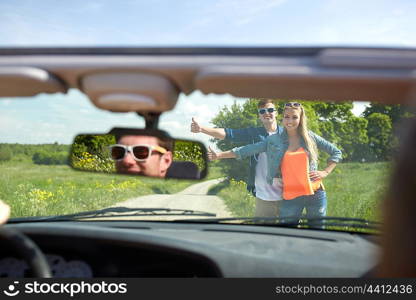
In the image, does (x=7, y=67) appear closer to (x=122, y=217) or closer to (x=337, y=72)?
(x=337, y=72)

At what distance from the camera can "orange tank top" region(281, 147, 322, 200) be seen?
177 inches

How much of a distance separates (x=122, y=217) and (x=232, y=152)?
5.46 feet

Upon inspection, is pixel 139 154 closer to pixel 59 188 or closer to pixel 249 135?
pixel 249 135

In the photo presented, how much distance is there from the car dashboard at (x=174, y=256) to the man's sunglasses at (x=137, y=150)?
74 centimetres

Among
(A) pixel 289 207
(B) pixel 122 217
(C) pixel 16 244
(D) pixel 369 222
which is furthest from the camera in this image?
(A) pixel 289 207

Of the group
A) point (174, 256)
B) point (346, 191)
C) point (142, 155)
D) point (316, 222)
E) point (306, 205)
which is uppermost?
point (346, 191)

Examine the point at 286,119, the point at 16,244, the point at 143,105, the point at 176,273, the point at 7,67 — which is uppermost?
the point at 286,119

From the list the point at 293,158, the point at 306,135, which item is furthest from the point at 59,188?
the point at 306,135

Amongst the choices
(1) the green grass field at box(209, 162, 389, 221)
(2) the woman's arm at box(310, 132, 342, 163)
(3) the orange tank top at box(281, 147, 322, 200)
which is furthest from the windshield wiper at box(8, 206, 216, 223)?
(1) the green grass field at box(209, 162, 389, 221)

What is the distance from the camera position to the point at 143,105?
Result: 4.96ft

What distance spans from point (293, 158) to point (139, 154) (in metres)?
2.96

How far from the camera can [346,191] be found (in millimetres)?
7984

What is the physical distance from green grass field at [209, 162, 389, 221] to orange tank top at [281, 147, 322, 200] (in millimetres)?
1009

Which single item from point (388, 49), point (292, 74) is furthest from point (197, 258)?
point (388, 49)
